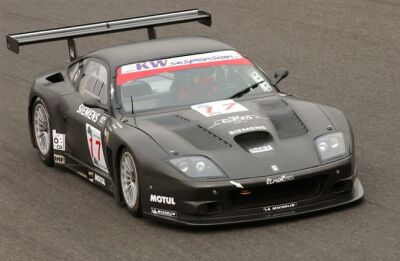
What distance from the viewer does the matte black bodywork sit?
9.34m

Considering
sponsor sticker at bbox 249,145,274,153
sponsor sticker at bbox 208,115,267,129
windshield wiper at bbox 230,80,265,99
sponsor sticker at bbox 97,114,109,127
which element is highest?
sponsor sticker at bbox 208,115,267,129

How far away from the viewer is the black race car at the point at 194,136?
9.39 m

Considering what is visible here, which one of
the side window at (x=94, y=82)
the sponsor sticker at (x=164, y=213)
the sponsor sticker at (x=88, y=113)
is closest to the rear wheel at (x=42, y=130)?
the side window at (x=94, y=82)

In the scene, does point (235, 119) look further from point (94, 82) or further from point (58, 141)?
point (58, 141)

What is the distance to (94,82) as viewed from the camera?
1154 centimetres

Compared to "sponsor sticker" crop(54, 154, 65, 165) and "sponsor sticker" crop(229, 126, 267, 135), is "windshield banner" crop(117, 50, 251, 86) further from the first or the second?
"sponsor sticker" crop(229, 126, 267, 135)

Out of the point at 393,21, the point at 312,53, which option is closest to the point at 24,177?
the point at 312,53

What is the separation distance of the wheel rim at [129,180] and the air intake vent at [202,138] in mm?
480

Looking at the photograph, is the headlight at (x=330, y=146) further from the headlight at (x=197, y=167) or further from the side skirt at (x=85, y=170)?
the side skirt at (x=85, y=170)

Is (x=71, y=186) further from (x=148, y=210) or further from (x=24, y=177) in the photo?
(x=148, y=210)

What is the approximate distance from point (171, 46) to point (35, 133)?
1982mm

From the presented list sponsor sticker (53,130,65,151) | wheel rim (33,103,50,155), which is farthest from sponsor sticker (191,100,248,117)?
wheel rim (33,103,50,155)

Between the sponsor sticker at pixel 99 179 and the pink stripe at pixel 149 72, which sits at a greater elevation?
the pink stripe at pixel 149 72

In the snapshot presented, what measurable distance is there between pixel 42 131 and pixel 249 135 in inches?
131
